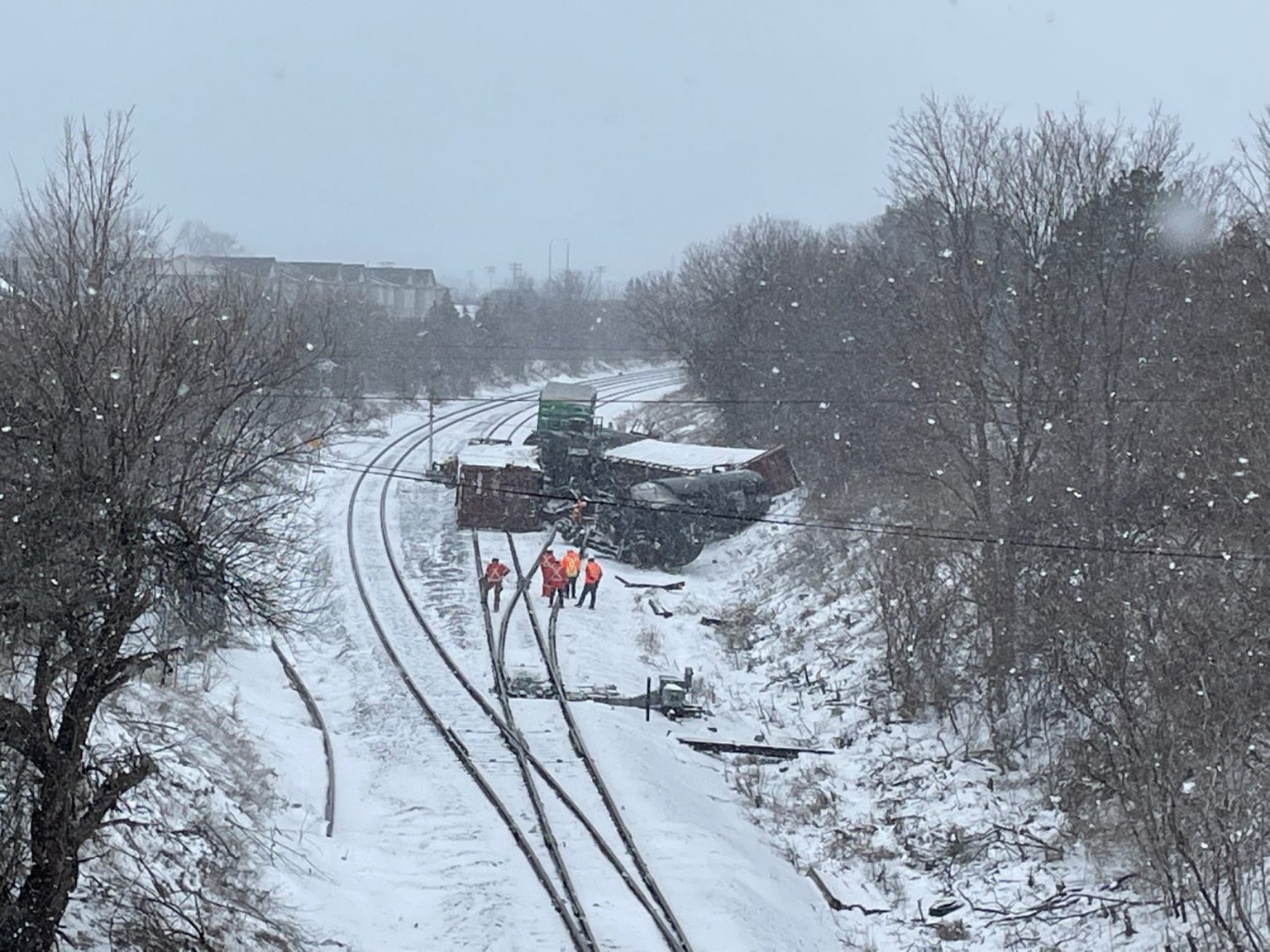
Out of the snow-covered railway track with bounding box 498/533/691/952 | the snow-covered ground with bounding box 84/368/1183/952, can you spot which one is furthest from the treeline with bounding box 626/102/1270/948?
the snow-covered railway track with bounding box 498/533/691/952

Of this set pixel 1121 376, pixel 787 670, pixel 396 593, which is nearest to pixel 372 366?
pixel 396 593

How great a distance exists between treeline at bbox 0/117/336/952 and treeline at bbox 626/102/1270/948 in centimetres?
828

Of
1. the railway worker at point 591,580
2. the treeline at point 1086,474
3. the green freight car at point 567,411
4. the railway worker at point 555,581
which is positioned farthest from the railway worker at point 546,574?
the green freight car at point 567,411

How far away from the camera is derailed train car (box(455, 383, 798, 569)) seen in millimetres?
25250

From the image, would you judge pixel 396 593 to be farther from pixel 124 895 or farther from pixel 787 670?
pixel 124 895

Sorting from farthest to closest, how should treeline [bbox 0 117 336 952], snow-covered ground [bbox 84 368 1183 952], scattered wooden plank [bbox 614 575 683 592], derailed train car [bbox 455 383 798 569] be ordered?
derailed train car [bbox 455 383 798 569] < scattered wooden plank [bbox 614 575 683 592] < snow-covered ground [bbox 84 368 1183 952] < treeline [bbox 0 117 336 952]

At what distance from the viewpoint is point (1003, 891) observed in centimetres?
1177

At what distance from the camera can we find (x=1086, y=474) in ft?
52.4

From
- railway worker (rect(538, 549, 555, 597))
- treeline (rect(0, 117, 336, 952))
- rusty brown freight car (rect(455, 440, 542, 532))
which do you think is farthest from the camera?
rusty brown freight car (rect(455, 440, 542, 532))

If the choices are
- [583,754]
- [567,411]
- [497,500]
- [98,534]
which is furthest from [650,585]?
[98,534]

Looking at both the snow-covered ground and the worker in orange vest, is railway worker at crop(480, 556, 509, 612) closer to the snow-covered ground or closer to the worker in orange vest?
the snow-covered ground

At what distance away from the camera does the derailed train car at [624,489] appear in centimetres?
2525

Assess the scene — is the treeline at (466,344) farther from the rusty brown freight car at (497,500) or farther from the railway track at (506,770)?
the railway track at (506,770)

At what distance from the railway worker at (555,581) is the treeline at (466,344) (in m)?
18.8
